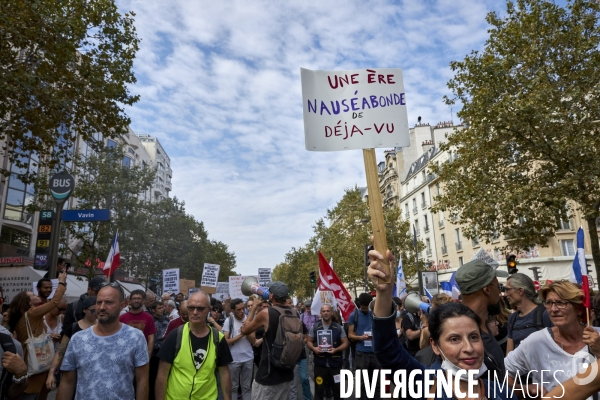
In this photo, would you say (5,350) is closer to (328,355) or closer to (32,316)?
(32,316)

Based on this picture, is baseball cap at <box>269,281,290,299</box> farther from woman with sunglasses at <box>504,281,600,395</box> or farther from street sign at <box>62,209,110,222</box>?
street sign at <box>62,209,110,222</box>

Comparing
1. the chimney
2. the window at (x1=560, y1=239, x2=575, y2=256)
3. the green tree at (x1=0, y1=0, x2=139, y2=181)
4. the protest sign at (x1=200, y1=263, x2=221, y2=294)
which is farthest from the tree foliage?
the green tree at (x1=0, y1=0, x2=139, y2=181)

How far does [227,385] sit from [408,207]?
5429 centimetres

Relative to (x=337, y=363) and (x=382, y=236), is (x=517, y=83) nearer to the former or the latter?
(x=337, y=363)

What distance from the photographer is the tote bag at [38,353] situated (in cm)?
539

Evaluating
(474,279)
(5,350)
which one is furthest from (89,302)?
(474,279)

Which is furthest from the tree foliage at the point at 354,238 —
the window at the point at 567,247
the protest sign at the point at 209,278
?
the protest sign at the point at 209,278

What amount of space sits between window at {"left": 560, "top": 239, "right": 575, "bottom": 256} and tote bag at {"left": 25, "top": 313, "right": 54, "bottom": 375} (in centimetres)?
3664

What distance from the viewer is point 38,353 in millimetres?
5512

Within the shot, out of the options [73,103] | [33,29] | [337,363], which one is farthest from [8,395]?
[73,103]

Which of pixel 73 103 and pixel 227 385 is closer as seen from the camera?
pixel 227 385

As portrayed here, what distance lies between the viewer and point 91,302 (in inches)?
220

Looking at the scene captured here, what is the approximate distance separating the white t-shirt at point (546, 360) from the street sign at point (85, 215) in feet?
28.2

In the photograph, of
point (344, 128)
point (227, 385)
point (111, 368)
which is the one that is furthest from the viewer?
point (227, 385)
